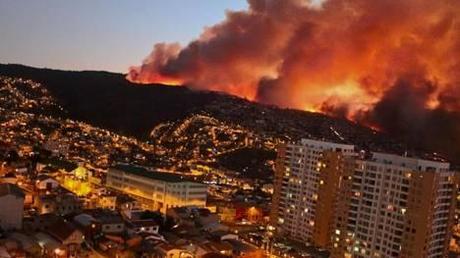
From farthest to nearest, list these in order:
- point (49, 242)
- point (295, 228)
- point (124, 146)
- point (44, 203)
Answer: point (124, 146), point (295, 228), point (44, 203), point (49, 242)

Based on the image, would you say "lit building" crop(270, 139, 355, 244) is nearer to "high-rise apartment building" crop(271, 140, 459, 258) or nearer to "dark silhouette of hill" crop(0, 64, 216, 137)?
"high-rise apartment building" crop(271, 140, 459, 258)

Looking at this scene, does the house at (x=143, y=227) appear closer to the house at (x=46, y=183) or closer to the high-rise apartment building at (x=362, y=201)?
the house at (x=46, y=183)

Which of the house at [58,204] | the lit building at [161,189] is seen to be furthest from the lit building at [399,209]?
the house at [58,204]

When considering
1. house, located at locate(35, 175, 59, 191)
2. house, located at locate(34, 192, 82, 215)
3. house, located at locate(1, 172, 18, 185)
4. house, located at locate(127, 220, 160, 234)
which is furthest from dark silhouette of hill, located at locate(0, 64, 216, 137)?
house, located at locate(127, 220, 160, 234)

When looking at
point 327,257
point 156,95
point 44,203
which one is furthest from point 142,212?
point 156,95

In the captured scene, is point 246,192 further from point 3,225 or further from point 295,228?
point 3,225

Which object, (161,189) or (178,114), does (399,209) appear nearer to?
(161,189)
